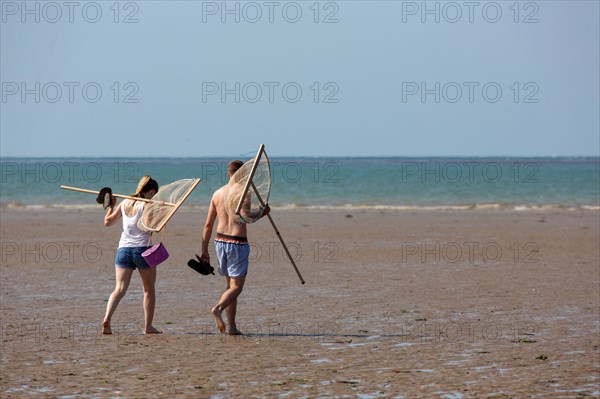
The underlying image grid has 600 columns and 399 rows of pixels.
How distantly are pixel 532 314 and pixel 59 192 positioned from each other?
145ft

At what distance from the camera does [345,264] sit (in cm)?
1630

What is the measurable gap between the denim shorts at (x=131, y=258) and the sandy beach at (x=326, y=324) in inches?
28.7

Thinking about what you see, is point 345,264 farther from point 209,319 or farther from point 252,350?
point 252,350

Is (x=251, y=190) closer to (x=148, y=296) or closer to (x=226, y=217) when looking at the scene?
(x=226, y=217)

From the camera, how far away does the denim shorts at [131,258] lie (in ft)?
30.5

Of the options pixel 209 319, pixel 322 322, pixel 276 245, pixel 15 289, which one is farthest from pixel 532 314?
pixel 276 245

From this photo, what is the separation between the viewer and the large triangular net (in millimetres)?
9234

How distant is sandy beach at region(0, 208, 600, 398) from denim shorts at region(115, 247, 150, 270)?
73cm

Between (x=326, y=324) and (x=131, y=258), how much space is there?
2.32 metres

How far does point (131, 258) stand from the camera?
9320mm

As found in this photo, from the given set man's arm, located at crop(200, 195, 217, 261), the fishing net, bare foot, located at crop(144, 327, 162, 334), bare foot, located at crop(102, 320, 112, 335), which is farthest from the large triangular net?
bare foot, located at crop(102, 320, 112, 335)

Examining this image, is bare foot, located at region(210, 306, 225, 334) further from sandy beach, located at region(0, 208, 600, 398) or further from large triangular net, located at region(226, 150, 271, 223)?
large triangular net, located at region(226, 150, 271, 223)

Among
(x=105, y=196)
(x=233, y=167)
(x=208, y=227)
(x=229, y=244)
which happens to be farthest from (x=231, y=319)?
(x=105, y=196)

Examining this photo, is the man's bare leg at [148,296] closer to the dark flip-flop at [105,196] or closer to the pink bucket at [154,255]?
the pink bucket at [154,255]
